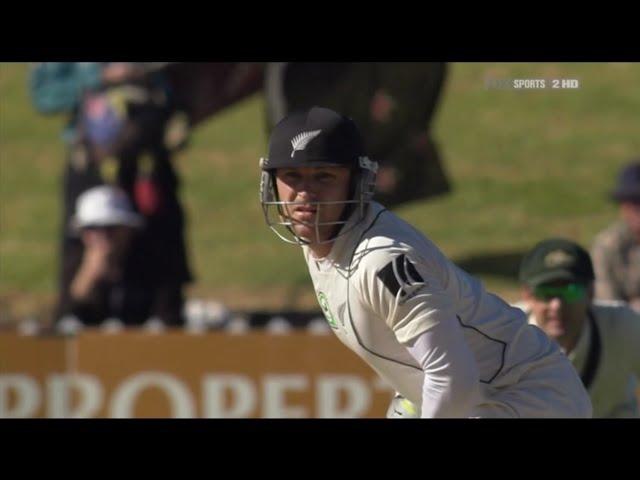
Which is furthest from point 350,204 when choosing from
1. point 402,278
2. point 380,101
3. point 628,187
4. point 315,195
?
point 380,101

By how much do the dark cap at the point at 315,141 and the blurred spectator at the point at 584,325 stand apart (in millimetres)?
2027

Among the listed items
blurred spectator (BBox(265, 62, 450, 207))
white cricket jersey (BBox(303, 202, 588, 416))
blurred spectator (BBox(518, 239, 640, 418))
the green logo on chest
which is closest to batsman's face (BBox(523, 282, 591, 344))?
blurred spectator (BBox(518, 239, 640, 418))

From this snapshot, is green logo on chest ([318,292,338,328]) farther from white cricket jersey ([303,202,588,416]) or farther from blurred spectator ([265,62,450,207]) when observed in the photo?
blurred spectator ([265,62,450,207])

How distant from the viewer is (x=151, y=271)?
10078mm

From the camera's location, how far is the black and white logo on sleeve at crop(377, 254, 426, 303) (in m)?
4.08

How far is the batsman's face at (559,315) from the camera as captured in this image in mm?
6125

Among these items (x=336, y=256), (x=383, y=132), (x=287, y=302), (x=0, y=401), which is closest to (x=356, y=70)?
(x=383, y=132)

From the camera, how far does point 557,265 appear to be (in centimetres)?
611

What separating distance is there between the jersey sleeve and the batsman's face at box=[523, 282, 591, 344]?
2.05 metres

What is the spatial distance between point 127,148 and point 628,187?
3.76m

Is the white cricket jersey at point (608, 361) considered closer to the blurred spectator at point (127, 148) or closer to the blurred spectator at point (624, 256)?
the blurred spectator at point (624, 256)

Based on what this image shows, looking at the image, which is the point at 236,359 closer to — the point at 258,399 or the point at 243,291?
the point at 258,399

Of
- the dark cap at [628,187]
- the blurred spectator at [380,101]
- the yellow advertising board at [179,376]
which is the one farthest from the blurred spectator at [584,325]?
the blurred spectator at [380,101]

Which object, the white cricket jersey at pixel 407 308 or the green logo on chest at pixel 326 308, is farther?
the green logo on chest at pixel 326 308
